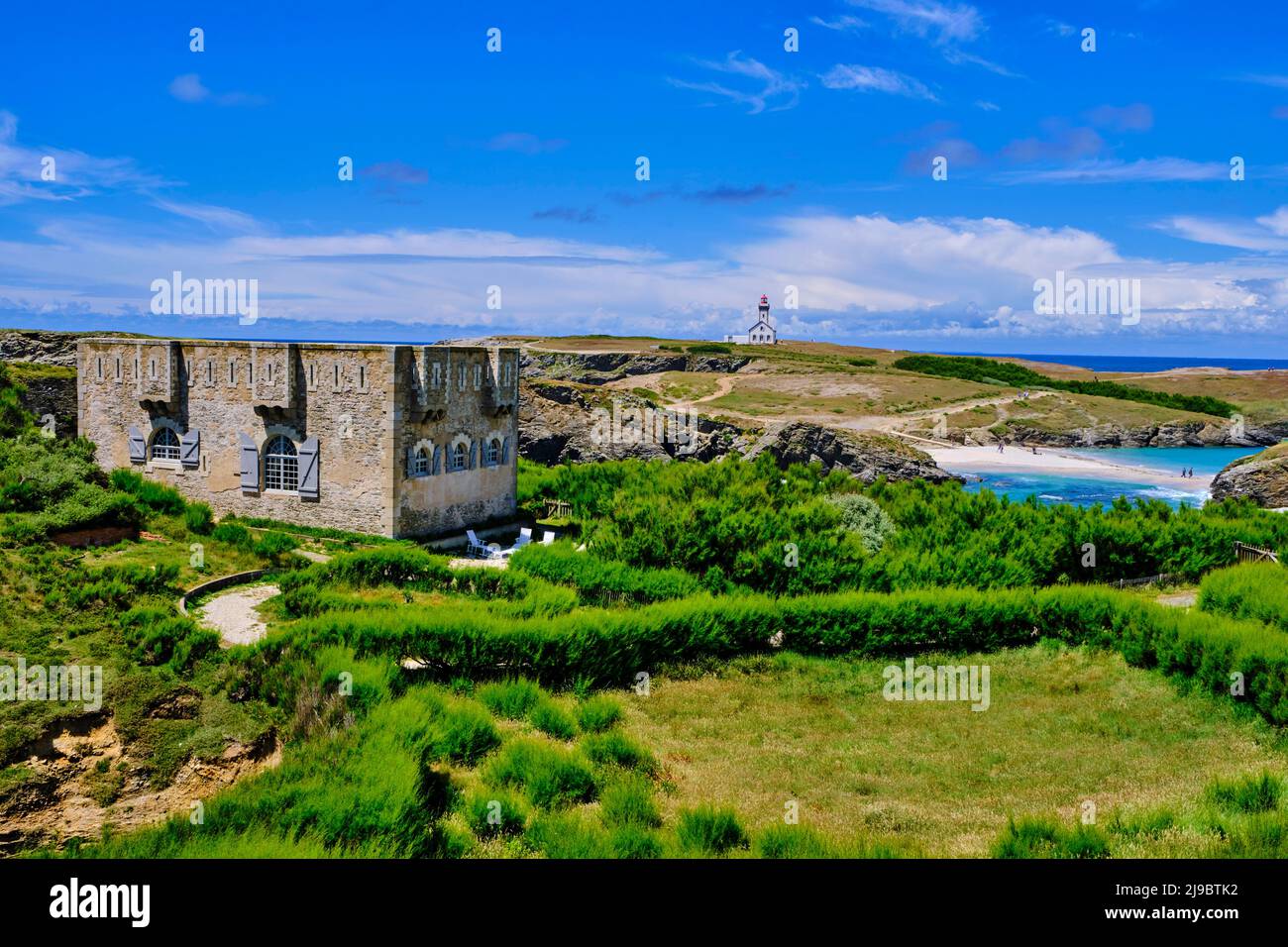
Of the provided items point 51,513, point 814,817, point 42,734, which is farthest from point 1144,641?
point 51,513

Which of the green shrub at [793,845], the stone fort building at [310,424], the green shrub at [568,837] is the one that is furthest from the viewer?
the stone fort building at [310,424]

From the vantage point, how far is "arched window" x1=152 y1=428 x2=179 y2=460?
33156mm

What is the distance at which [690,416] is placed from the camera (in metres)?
72.9

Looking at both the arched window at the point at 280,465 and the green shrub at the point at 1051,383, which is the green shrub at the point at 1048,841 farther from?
the green shrub at the point at 1051,383

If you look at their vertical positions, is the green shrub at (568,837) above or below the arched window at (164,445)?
below

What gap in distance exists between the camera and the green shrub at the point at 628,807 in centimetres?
1257

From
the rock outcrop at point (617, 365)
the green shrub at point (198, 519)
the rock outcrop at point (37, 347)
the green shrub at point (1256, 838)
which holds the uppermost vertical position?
the rock outcrop at point (617, 365)

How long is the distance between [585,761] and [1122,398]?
11706 centimetres

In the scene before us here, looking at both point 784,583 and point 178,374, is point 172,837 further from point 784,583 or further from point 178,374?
point 178,374

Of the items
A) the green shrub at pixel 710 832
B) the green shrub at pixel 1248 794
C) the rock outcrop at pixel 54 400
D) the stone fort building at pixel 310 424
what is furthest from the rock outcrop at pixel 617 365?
the green shrub at pixel 710 832

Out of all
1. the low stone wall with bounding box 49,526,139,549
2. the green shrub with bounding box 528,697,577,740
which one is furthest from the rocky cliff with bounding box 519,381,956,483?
the green shrub with bounding box 528,697,577,740

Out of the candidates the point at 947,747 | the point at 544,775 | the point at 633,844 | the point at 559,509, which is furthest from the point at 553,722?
the point at 559,509

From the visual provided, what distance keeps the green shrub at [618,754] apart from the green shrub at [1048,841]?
18.9 ft

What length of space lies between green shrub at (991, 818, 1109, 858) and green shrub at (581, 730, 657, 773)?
5759 mm
